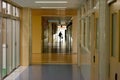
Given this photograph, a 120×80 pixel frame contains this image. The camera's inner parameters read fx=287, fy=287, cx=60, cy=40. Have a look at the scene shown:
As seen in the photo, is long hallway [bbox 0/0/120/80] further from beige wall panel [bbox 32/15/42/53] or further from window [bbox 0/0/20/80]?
beige wall panel [bbox 32/15/42/53]

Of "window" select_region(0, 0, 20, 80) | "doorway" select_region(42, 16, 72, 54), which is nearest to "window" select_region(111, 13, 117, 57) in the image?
"window" select_region(0, 0, 20, 80)

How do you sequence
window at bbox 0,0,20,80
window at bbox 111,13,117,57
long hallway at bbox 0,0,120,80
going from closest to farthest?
window at bbox 111,13,117,57 → long hallway at bbox 0,0,120,80 → window at bbox 0,0,20,80

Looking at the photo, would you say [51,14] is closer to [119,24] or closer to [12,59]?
[12,59]

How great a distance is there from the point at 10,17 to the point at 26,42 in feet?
10.5

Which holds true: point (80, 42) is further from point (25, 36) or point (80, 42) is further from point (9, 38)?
point (9, 38)

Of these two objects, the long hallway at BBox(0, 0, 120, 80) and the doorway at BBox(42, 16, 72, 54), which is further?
the doorway at BBox(42, 16, 72, 54)

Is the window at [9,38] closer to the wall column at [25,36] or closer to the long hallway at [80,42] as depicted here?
the long hallway at [80,42]

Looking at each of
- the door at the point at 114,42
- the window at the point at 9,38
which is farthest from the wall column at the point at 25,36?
the door at the point at 114,42

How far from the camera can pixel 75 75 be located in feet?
39.5

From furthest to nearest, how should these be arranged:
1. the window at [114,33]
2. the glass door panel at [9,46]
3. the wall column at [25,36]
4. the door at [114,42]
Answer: the wall column at [25,36] < the glass door panel at [9,46] < the window at [114,33] < the door at [114,42]

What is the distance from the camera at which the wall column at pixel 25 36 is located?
15484 mm

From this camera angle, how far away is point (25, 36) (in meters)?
15.6

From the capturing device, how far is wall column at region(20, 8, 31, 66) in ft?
50.8

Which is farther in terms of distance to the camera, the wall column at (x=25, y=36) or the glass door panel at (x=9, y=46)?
the wall column at (x=25, y=36)
